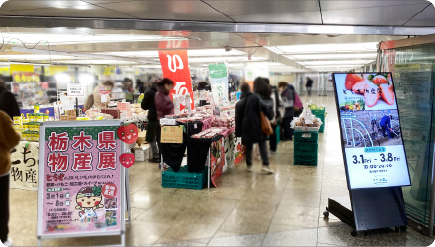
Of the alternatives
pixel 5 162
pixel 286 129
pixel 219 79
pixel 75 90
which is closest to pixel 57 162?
pixel 5 162

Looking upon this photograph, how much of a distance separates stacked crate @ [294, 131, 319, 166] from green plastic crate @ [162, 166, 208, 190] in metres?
1.97

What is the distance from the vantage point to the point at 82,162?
3.01 metres

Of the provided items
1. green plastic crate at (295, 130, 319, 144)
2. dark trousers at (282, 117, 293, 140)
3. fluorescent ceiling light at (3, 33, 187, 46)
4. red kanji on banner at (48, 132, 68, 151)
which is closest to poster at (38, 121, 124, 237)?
red kanji on banner at (48, 132, 68, 151)

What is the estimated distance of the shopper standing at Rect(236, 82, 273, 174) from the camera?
14.5 ft

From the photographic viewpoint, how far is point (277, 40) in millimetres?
5332

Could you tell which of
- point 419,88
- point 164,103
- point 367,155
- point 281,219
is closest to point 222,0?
point 367,155

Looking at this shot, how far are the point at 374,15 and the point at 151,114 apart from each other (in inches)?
152

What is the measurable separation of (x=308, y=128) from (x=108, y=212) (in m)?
3.95

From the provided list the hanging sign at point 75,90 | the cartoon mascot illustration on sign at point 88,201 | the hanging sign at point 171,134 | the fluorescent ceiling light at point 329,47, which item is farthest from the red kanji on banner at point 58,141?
the fluorescent ceiling light at point 329,47

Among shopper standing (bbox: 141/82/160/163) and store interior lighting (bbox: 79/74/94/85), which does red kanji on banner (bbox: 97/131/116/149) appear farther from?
store interior lighting (bbox: 79/74/94/85)

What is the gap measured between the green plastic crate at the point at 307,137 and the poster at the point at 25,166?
419 centimetres

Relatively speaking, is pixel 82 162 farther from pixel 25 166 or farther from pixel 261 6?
pixel 25 166

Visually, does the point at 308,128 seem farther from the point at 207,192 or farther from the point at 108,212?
the point at 108,212

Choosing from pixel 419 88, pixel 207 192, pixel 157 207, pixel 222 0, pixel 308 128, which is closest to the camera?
pixel 222 0
